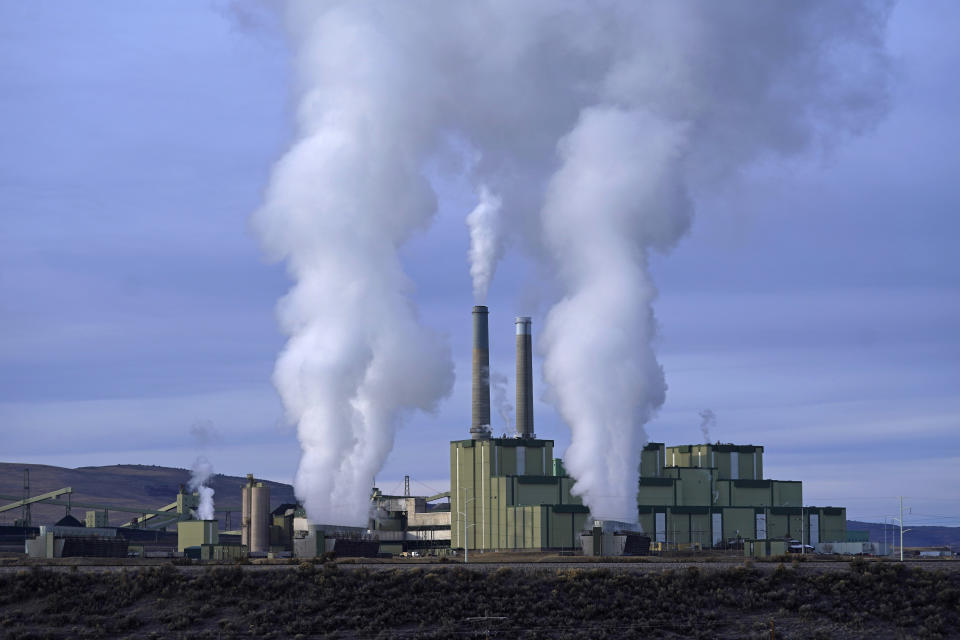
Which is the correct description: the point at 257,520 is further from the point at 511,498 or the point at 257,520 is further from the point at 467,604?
the point at 467,604

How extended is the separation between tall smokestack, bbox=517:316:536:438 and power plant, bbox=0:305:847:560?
0.11 metres

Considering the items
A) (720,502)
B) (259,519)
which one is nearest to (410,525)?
(259,519)

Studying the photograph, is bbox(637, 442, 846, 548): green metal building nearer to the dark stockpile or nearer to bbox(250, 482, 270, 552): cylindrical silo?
bbox(250, 482, 270, 552): cylindrical silo

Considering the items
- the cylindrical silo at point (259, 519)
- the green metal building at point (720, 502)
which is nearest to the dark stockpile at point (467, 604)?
the green metal building at point (720, 502)

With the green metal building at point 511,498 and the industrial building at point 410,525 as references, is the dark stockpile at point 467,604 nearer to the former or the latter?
the green metal building at point 511,498

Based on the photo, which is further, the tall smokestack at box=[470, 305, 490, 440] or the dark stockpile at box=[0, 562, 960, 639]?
the tall smokestack at box=[470, 305, 490, 440]

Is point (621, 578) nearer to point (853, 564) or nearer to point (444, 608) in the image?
point (444, 608)

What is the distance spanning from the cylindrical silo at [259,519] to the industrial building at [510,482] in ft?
62.4

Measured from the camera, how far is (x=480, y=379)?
427 ft

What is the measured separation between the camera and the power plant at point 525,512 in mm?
116562

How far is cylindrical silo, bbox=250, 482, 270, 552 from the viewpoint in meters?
125

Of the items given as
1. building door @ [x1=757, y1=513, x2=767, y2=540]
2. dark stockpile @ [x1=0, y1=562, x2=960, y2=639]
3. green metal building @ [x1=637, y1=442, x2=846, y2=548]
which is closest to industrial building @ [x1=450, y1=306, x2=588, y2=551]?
green metal building @ [x1=637, y1=442, x2=846, y2=548]

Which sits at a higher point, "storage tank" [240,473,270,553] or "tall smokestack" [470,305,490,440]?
"tall smokestack" [470,305,490,440]

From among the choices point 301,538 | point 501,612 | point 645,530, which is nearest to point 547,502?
point 645,530
